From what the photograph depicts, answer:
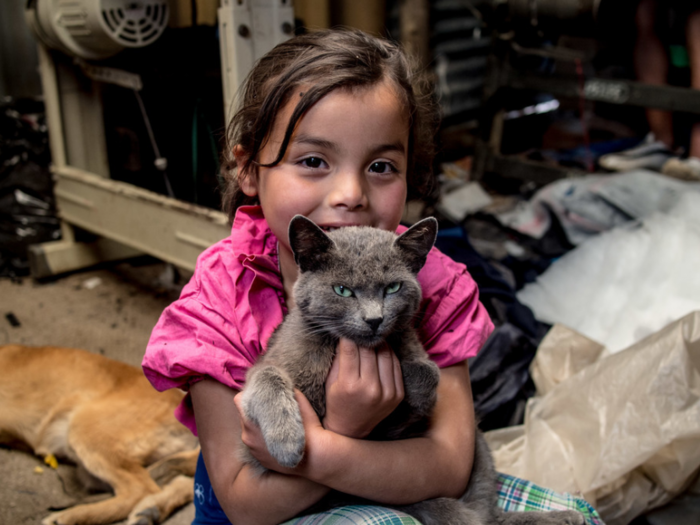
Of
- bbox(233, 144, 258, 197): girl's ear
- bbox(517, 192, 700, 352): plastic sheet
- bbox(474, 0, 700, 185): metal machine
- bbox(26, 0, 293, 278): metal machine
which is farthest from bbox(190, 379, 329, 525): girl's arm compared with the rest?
bbox(474, 0, 700, 185): metal machine

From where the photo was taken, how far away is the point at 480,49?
602cm

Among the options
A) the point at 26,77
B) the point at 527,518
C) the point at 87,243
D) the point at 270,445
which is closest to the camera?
the point at 270,445

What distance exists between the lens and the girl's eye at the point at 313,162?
1212 millimetres

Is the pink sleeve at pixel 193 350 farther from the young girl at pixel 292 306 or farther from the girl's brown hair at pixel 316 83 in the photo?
the girl's brown hair at pixel 316 83

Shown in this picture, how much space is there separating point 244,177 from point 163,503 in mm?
1243

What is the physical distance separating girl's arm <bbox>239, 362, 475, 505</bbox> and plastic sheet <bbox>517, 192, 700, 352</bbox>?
1269 millimetres

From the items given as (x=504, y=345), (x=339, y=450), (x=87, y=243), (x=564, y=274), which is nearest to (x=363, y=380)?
(x=339, y=450)

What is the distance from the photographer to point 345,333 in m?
1.08

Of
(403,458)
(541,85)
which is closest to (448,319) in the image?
(403,458)

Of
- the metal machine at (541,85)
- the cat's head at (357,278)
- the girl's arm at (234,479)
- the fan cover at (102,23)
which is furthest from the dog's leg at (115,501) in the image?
the metal machine at (541,85)

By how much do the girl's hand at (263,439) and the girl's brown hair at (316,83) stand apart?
514 millimetres

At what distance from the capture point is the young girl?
1116 mm

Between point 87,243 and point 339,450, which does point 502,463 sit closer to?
point 339,450

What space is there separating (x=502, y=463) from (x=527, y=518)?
615 mm
